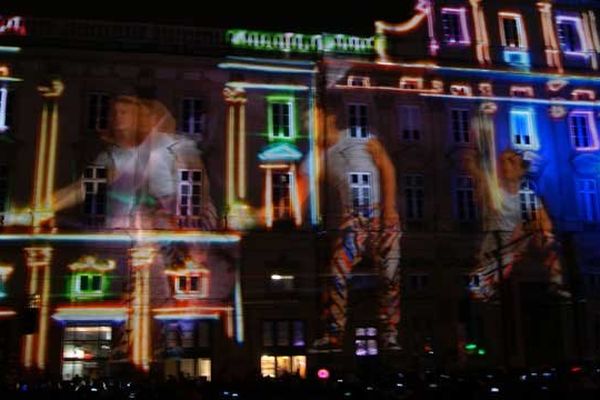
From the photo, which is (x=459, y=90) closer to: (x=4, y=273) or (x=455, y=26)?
(x=455, y=26)

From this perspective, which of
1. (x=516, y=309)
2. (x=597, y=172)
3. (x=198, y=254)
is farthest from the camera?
(x=597, y=172)

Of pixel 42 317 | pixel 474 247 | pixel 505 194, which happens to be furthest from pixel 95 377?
pixel 505 194

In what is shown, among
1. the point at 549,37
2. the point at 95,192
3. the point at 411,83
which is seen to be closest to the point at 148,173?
the point at 95,192

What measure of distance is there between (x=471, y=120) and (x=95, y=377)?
69.4 ft

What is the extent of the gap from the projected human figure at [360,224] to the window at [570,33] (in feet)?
39.7

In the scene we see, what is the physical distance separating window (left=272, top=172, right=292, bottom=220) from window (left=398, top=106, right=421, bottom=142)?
623 centimetres

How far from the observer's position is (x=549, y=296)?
1323 inches

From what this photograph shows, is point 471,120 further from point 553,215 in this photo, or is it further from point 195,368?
point 195,368

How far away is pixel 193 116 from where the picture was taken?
107 ft

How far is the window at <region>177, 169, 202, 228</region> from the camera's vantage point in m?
31.2

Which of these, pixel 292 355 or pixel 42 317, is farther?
pixel 292 355

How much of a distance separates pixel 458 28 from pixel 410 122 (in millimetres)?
5940

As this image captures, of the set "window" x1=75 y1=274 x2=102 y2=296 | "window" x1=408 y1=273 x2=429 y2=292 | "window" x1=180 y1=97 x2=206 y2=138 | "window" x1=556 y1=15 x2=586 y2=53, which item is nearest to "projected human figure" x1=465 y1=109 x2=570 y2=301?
"window" x1=408 y1=273 x2=429 y2=292

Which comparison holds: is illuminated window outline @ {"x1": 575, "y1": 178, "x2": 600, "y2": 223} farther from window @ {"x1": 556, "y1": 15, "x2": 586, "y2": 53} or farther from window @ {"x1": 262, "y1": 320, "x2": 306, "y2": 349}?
window @ {"x1": 262, "y1": 320, "x2": 306, "y2": 349}
